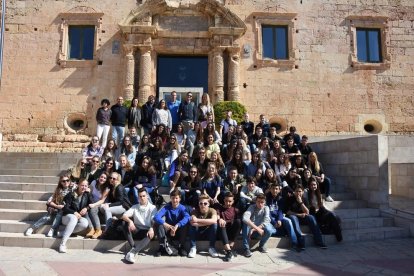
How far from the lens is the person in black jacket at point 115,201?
6.55 m

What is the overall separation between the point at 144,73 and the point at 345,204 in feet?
29.1

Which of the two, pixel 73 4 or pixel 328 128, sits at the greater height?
pixel 73 4

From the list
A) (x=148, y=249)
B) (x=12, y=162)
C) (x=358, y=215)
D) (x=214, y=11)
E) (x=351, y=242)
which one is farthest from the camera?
(x=214, y=11)

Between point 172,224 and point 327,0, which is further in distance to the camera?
point 327,0

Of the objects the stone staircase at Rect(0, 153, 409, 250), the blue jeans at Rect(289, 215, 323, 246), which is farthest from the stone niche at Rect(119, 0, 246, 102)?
the blue jeans at Rect(289, 215, 323, 246)

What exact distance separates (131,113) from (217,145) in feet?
9.35

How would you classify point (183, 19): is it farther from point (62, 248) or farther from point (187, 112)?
point (62, 248)

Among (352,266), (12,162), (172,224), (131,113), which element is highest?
(131,113)

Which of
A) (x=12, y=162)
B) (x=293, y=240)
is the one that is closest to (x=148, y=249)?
(x=293, y=240)

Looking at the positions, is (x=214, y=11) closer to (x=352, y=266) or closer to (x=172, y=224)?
(x=172, y=224)

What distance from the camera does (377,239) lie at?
700 centimetres

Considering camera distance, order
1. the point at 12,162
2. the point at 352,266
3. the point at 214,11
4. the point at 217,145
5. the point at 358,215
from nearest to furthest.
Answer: the point at 352,266 < the point at 358,215 < the point at 217,145 < the point at 12,162 < the point at 214,11

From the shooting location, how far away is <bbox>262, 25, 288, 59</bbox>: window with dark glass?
14.5m

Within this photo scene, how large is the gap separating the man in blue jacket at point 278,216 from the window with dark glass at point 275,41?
885 centimetres
